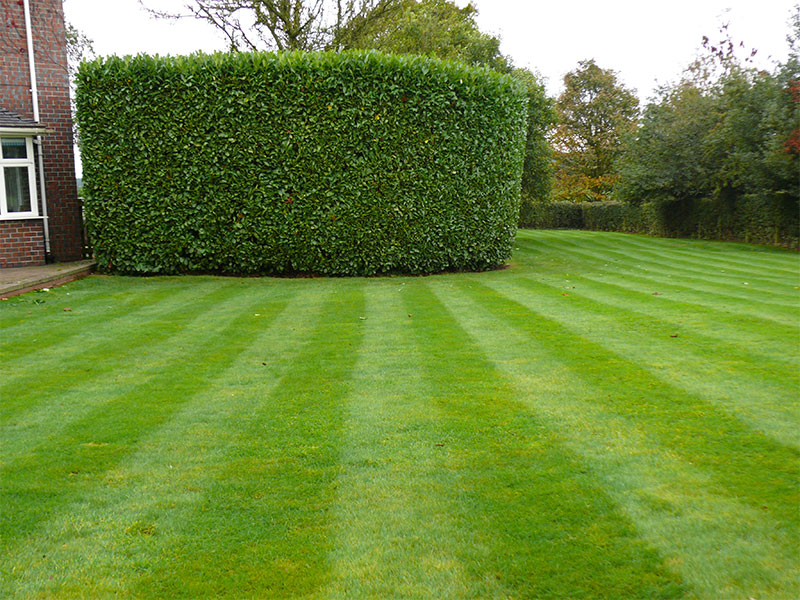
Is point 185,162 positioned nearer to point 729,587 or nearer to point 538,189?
point 729,587

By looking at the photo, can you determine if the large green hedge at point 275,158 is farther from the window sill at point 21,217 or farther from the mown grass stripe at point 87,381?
the mown grass stripe at point 87,381

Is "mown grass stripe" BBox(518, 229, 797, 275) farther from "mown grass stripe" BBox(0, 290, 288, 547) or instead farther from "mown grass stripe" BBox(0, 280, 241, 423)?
A: "mown grass stripe" BBox(0, 290, 288, 547)

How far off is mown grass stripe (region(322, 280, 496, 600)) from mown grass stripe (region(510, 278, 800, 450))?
2.09 meters

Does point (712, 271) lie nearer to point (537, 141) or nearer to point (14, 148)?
point (537, 141)

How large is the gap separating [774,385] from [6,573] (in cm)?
515

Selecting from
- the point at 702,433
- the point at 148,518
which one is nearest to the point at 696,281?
the point at 702,433

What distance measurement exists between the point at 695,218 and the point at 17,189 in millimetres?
24524

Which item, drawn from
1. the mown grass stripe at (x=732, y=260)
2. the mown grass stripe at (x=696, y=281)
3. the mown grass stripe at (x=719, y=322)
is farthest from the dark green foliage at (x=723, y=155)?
the mown grass stripe at (x=719, y=322)

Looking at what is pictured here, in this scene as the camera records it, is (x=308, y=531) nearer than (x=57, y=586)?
No

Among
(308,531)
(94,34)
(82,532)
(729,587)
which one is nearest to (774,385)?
(729,587)

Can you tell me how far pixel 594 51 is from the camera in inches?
1789

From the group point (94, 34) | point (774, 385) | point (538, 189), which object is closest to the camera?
point (774, 385)

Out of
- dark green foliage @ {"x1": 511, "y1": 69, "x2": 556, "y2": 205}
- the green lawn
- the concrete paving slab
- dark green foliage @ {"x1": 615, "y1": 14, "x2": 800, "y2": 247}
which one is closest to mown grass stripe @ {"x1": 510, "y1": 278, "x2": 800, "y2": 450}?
the green lawn

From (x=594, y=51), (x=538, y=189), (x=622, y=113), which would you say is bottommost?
(x=538, y=189)
